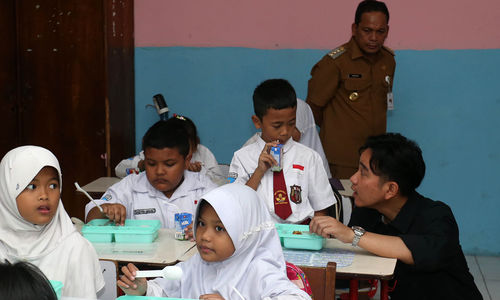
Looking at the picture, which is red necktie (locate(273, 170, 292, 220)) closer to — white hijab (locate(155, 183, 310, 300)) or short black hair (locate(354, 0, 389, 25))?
white hijab (locate(155, 183, 310, 300))

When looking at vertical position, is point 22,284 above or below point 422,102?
below

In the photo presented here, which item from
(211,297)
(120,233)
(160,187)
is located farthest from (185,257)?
(160,187)

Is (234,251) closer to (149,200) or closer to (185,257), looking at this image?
(185,257)

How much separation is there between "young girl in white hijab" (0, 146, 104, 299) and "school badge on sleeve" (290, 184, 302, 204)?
1.21 metres

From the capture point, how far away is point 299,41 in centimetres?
519

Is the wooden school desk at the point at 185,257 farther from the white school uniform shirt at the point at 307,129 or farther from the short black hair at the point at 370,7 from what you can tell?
the short black hair at the point at 370,7

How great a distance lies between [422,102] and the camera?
5.14m

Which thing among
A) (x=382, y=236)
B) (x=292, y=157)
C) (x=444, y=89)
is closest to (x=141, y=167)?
(x=292, y=157)

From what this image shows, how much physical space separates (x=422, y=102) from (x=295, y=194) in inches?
87.0

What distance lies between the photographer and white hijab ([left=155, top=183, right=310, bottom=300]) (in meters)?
2.07

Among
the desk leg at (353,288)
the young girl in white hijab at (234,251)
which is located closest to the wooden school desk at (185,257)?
the desk leg at (353,288)

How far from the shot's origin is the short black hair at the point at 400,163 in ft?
9.16

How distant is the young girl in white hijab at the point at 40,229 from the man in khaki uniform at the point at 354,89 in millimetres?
2585

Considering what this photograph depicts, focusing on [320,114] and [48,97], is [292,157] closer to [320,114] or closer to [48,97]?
[320,114]
